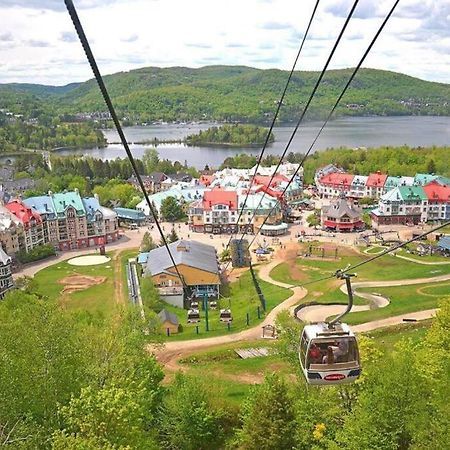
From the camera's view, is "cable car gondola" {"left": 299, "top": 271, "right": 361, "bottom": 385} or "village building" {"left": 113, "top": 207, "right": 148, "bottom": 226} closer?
"cable car gondola" {"left": 299, "top": 271, "right": 361, "bottom": 385}

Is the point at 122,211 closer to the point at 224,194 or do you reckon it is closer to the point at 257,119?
the point at 224,194

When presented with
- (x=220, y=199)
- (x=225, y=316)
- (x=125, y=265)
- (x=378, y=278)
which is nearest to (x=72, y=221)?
(x=125, y=265)

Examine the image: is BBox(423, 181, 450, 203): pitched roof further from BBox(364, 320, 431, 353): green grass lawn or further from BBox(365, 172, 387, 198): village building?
BBox(364, 320, 431, 353): green grass lawn

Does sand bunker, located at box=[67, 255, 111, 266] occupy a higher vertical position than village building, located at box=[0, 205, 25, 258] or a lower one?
lower

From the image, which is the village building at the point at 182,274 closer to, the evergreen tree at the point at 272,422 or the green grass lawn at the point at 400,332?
the green grass lawn at the point at 400,332

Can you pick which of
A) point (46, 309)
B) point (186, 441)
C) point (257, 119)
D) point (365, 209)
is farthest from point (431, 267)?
point (257, 119)

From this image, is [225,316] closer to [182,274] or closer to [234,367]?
[182,274]

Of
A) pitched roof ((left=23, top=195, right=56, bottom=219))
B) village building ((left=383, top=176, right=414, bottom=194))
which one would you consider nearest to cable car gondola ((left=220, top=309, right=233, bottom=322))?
pitched roof ((left=23, top=195, right=56, bottom=219))
